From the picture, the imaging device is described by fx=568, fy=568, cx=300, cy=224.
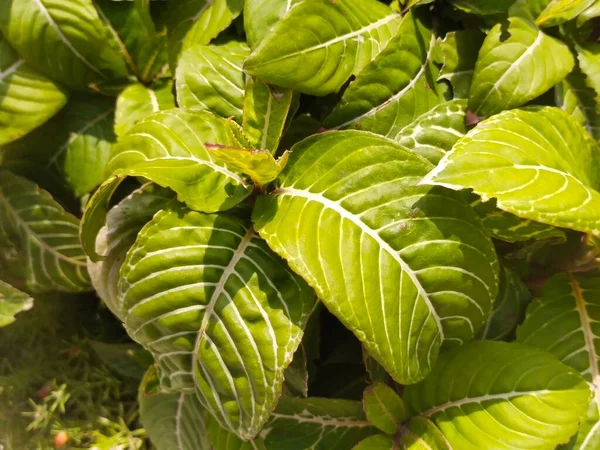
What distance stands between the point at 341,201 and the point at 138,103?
47cm

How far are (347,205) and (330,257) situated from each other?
8 centimetres

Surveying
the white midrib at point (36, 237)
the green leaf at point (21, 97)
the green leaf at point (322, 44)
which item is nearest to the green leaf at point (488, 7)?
the green leaf at point (322, 44)

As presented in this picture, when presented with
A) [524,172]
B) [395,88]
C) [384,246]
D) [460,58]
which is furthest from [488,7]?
[384,246]

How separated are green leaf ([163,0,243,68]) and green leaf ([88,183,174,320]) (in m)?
0.27

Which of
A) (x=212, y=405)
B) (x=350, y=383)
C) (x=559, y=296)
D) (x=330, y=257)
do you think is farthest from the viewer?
(x=350, y=383)

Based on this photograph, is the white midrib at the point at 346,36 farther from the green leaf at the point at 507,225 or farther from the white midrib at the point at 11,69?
the white midrib at the point at 11,69

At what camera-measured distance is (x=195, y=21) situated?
1010 mm

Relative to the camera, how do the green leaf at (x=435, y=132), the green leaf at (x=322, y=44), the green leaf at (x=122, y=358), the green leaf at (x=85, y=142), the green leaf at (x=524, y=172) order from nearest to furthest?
the green leaf at (x=524, y=172) < the green leaf at (x=322, y=44) < the green leaf at (x=435, y=132) < the green leaf at (x=85, y=142) < the green leaf at (x=122, y=358)

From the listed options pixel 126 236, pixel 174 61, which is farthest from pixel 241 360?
pixel 174 61

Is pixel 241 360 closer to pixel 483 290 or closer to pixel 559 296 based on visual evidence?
pixel 483 290

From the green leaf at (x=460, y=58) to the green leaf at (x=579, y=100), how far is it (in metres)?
0.15

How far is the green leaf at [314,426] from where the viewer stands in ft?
3.08

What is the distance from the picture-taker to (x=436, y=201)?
77cm

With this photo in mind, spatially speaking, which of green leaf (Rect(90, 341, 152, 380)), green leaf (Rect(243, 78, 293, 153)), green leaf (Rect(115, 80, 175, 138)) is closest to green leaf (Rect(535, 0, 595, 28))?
green leaf (Rect(243, 78, 293, 153))
